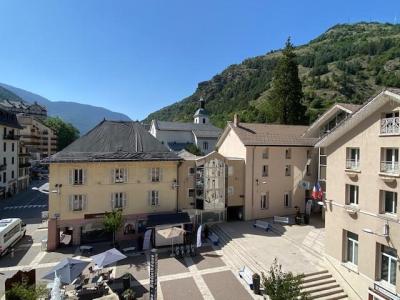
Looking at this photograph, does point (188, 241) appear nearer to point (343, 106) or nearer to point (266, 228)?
point (266, 228)

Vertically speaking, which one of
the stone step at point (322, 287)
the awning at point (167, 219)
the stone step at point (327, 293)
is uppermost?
the awning at point (167, 219)

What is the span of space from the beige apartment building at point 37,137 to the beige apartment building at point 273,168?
70.0m

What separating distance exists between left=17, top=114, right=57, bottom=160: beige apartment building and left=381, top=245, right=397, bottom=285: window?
8408cm

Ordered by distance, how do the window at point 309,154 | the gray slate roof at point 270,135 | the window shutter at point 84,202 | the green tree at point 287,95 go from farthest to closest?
the green tree at point 287,95
the window at point 309,154
the gray slate roof at point 270,135
the window shutter at point 84,202

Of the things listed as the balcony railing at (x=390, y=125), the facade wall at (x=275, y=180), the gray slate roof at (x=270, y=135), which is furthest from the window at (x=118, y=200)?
the balcony railing at (x=390, y=125)

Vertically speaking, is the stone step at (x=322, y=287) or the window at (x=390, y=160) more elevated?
the window at (x=390, y=160)

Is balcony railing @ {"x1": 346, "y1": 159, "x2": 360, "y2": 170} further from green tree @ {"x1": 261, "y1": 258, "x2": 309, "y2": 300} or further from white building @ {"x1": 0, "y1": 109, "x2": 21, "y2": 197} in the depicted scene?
white building @ {"x1": 0, "y1": 109, "x2": 21, "y2": 197}

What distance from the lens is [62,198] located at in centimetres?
2459

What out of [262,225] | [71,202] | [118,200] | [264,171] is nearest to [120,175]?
[118,200]

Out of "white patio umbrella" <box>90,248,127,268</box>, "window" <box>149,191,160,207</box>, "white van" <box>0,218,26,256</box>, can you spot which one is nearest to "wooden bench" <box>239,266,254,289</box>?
"white patio umbrella" <box>90,248,127,268</box>

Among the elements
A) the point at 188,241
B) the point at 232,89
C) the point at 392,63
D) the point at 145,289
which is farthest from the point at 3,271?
the point at 232,89

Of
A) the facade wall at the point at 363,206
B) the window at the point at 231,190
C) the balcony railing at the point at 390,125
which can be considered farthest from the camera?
the window at the point at 231,190

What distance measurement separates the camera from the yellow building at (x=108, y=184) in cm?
2462

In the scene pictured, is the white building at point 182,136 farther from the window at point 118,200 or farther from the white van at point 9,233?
the white van at point 9,233
